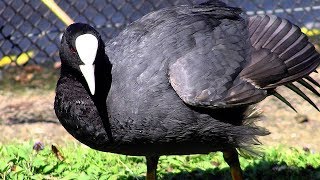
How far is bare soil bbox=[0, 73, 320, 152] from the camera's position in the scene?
672 cm

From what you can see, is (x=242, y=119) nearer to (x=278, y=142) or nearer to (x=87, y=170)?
(x=87, y=170)

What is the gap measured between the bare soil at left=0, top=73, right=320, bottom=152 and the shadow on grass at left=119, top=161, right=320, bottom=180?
63 centimetres

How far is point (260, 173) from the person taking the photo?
5.87 meters

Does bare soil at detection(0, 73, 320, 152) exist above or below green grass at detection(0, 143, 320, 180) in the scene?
above

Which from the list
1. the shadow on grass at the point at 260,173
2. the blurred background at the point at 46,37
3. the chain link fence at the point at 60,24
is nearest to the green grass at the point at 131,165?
the shadow on grass at the point at 260,173

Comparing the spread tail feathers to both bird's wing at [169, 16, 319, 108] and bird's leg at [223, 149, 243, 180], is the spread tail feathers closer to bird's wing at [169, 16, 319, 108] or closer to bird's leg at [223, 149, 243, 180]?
bird's wing at [169, 16, 319, 108]

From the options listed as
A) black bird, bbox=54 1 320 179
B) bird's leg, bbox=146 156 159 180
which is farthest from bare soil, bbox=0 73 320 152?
black bird, bbox=54 1 320 179

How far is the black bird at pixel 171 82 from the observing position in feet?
15.3

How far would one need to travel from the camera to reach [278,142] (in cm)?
667

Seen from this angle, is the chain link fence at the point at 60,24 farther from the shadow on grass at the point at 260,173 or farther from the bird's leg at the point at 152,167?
the bird's leg at the point at 152,167

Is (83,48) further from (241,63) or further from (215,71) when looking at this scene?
(241,63)

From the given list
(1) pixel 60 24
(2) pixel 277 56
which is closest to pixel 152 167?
(2) pixel 277 56

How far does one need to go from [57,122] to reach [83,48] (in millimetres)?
2701

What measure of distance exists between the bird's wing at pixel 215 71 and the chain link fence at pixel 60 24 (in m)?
3.27
